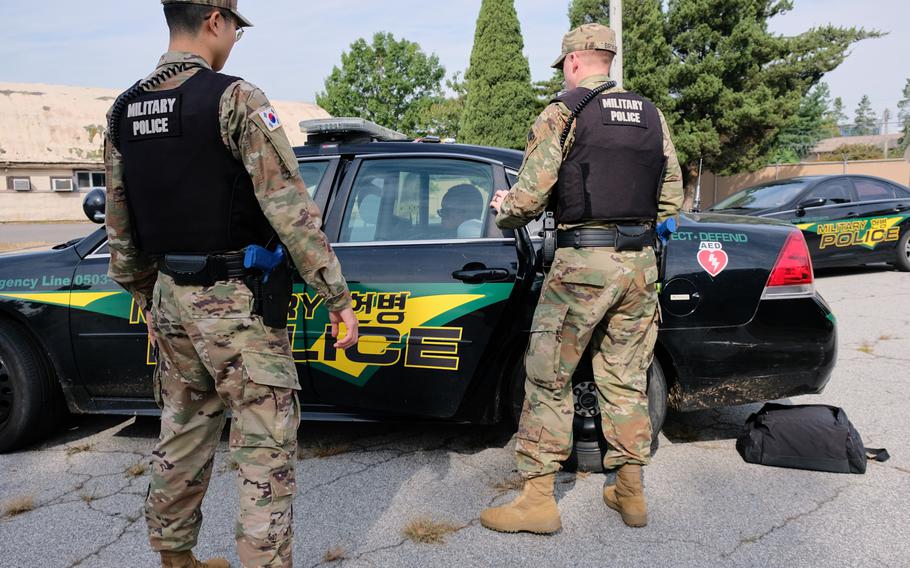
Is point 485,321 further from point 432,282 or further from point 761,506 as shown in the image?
point 761,506

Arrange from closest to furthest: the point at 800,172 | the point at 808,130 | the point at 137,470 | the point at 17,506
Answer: the point at 17,506
the point at 137,470
the point at 800,172
the point at 808,130

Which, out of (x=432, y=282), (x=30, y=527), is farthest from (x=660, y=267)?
(x=30, y=527)

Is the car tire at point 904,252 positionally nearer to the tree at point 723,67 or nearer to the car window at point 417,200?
the car window at point 417,200

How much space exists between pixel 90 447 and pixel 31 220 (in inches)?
1234

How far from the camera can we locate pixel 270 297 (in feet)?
6.46

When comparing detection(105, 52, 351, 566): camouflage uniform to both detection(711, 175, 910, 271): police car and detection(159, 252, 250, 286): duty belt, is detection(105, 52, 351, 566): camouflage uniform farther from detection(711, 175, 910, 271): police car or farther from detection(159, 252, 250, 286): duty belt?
detection(711, 175, 910, 271): police car

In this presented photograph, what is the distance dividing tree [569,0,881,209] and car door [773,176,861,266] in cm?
1087

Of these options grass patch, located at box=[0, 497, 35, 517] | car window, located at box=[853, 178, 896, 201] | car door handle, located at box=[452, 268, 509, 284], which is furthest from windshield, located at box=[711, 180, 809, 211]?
grass patch, located at box=[0, 497, 35, 517]

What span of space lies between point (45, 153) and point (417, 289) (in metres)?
33.0

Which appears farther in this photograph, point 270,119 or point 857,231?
point 857,231

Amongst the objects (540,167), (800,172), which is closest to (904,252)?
(540,167)

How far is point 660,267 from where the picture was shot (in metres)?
2.87

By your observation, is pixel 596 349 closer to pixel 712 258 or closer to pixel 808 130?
pixel 712 258

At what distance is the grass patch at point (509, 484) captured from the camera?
9.77 ft
